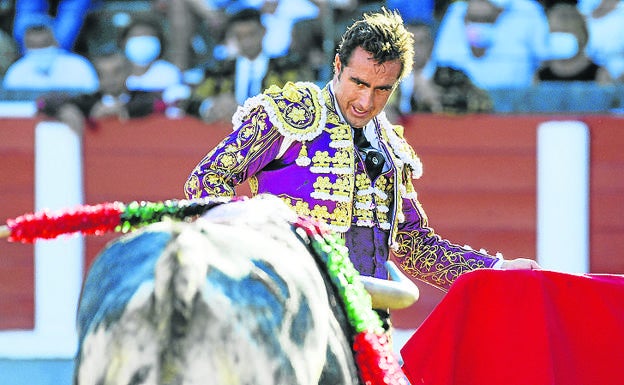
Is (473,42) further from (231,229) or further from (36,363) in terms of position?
(231,229)

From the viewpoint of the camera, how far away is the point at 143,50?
5.63m

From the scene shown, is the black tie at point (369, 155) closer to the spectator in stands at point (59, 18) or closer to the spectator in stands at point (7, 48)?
the spectator in stands at point (59, 18)

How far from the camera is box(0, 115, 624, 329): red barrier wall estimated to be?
5578mm

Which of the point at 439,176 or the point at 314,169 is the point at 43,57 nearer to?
the point at 439,176

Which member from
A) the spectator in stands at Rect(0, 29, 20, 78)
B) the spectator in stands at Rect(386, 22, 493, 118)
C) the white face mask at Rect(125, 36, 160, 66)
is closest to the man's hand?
the spectator in stands at Rect(386, 22, 493, 118)

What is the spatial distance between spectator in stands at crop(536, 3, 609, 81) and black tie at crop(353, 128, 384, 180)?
319 centimetres

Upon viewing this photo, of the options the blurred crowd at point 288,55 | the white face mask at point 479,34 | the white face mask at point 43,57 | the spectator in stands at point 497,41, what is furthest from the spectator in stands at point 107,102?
the white face mask at point 479,34

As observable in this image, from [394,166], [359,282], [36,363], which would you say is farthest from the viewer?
[36,363]

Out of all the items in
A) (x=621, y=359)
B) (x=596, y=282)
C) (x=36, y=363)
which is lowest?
(x=36, y=363)

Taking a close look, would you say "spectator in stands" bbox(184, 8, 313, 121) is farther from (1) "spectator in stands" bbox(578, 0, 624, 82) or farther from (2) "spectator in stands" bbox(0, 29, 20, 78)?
(1) "spectator in stands" bbox(578, 0, 624, 82)

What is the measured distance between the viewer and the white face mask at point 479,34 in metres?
5.53

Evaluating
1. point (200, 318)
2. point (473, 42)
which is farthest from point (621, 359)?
point (473, 42)

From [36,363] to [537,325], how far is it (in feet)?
11.4

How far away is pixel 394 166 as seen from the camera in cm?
259
